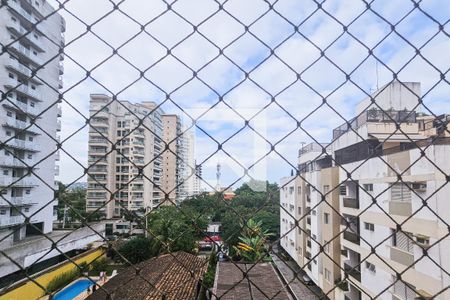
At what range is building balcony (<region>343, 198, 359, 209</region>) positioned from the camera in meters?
7.20

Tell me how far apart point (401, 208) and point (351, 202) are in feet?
8.41

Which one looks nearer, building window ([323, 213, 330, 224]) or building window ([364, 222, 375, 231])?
building window ([364, 222, 375, 231])

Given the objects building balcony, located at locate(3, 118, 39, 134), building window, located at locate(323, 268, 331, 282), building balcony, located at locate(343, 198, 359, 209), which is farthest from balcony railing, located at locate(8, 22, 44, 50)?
building window, located at locate(323, 268, 331, 282)

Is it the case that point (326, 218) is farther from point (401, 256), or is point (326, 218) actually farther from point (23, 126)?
point (23, 126)

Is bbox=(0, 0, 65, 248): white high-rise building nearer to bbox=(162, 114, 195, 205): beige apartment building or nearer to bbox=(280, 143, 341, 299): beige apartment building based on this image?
bbox=(162, 114, 195, 205): beige apartment building

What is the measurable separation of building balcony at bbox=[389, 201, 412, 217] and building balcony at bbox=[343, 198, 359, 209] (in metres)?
1.89

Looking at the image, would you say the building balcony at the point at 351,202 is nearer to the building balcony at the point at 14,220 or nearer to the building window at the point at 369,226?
the building window at the point at 369,226

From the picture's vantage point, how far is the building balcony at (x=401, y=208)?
4.74 meters

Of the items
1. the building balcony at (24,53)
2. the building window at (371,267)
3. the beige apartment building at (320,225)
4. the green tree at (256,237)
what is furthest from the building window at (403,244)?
the building balcony at (24,53)

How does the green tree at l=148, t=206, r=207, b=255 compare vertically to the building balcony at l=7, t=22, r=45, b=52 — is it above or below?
below

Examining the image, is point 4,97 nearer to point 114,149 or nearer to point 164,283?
point 114,149

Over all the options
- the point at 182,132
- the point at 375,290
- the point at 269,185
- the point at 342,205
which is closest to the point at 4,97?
the point at 182,132

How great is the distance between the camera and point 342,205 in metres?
7.96

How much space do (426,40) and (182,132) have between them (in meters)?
0.64
